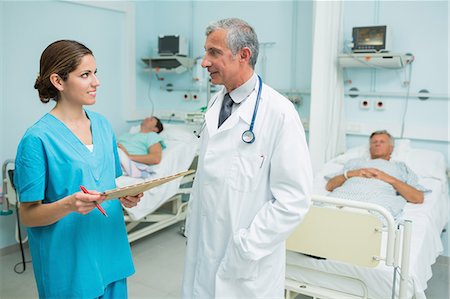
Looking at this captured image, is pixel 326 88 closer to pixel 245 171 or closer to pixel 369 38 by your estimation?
pixel 369 38

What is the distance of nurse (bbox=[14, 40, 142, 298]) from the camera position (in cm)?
130

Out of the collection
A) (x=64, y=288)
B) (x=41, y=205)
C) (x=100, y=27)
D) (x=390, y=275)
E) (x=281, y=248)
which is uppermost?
(x=100, y=27)

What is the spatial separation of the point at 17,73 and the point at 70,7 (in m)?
0.75

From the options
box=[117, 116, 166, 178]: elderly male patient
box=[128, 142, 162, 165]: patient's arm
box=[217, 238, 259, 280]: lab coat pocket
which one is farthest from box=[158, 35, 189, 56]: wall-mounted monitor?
box=[217, 238, 259, 280]: lab coat pocket

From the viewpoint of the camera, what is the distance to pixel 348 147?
3656mm

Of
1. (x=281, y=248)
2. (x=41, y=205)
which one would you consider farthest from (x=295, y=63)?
(x=41, y=205)

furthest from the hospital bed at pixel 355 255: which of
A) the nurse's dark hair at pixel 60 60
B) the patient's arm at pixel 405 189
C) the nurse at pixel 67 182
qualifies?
the nurse's dark hair at pixel 60 60

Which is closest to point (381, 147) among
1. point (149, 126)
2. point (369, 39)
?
point (369, 39)

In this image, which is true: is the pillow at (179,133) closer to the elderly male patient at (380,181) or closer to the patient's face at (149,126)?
the patient's face at (149,126)

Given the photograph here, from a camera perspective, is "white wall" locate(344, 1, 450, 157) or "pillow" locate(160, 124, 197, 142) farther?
"pillow" locate(160, 124, 197, 142)

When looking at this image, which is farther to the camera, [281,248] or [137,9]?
[137,9]

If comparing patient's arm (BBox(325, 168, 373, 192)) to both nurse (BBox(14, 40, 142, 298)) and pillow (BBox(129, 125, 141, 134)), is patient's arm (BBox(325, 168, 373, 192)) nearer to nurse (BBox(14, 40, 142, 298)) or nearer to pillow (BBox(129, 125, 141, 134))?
nurse (BBox(14, 40, 142, 298))

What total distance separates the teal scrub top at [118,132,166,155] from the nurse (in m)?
2.06

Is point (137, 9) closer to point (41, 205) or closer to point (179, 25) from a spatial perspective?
point (179, 25)
